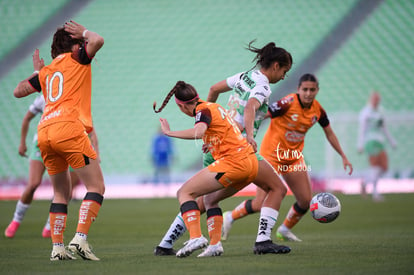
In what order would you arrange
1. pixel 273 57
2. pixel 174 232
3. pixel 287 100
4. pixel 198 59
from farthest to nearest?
1. pixel 198 59
2. pixel 287 100
3. pixel 273 57
4. pixel 174 232

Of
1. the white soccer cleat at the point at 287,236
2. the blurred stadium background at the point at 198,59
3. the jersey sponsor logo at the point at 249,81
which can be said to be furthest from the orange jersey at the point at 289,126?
the blurred stadium background at the point at 198,59

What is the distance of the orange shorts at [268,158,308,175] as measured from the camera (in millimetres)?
7052

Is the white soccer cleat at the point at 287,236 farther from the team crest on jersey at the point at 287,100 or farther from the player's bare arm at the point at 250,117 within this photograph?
the player's bare arm at the point at 250,117

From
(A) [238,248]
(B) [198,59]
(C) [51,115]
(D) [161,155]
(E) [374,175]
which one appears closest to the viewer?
(C) [51,115]

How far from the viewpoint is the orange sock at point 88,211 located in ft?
17.2

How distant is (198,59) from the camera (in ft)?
69.4

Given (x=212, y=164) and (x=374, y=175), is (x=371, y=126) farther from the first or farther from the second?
(x=212, y=164)

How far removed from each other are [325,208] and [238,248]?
996mm

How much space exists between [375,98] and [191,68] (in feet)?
26.0

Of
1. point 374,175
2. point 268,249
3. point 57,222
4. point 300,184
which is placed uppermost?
A: point 374,175

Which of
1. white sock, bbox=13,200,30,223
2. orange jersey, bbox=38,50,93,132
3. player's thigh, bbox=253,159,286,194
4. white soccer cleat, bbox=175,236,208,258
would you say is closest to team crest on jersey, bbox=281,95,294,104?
player's thigh, bbox=253,159,286,194

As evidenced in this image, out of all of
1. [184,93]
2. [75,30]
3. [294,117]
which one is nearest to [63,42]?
[75,30]

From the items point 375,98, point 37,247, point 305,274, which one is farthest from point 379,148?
point 305,274

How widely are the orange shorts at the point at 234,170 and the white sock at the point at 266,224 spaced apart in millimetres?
555
